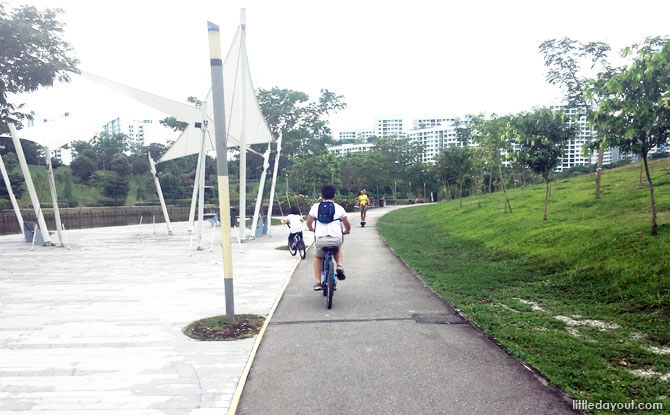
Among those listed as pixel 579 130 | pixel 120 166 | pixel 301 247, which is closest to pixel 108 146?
pixel 120 166

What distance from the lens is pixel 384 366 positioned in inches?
160

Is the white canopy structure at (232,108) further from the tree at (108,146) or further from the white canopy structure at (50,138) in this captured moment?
the tree at (108,146)

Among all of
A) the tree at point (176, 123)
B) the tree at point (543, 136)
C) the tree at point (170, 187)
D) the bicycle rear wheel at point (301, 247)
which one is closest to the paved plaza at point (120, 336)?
the bicycle rear wheel at point (301, 247)

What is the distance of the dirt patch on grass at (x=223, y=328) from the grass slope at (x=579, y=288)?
9.01 ft

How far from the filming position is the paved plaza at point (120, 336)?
139 inches

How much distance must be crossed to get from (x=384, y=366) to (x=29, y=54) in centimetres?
1467

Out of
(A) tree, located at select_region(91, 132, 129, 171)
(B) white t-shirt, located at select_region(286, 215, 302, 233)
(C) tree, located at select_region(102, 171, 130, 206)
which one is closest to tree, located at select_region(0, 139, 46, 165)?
(A) tree, located at select_region(91, 132, 129, 171)

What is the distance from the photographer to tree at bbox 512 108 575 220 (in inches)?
558

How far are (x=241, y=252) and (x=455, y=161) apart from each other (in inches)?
809

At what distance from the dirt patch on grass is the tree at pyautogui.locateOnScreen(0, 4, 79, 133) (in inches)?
472

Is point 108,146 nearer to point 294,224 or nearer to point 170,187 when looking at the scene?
point 170,187

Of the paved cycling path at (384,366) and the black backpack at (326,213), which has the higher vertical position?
the black backpack at (326,213)

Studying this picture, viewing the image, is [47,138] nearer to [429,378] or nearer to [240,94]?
[240,94]

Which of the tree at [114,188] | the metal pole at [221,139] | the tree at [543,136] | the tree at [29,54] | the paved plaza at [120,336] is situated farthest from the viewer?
the tree at [114,188]
